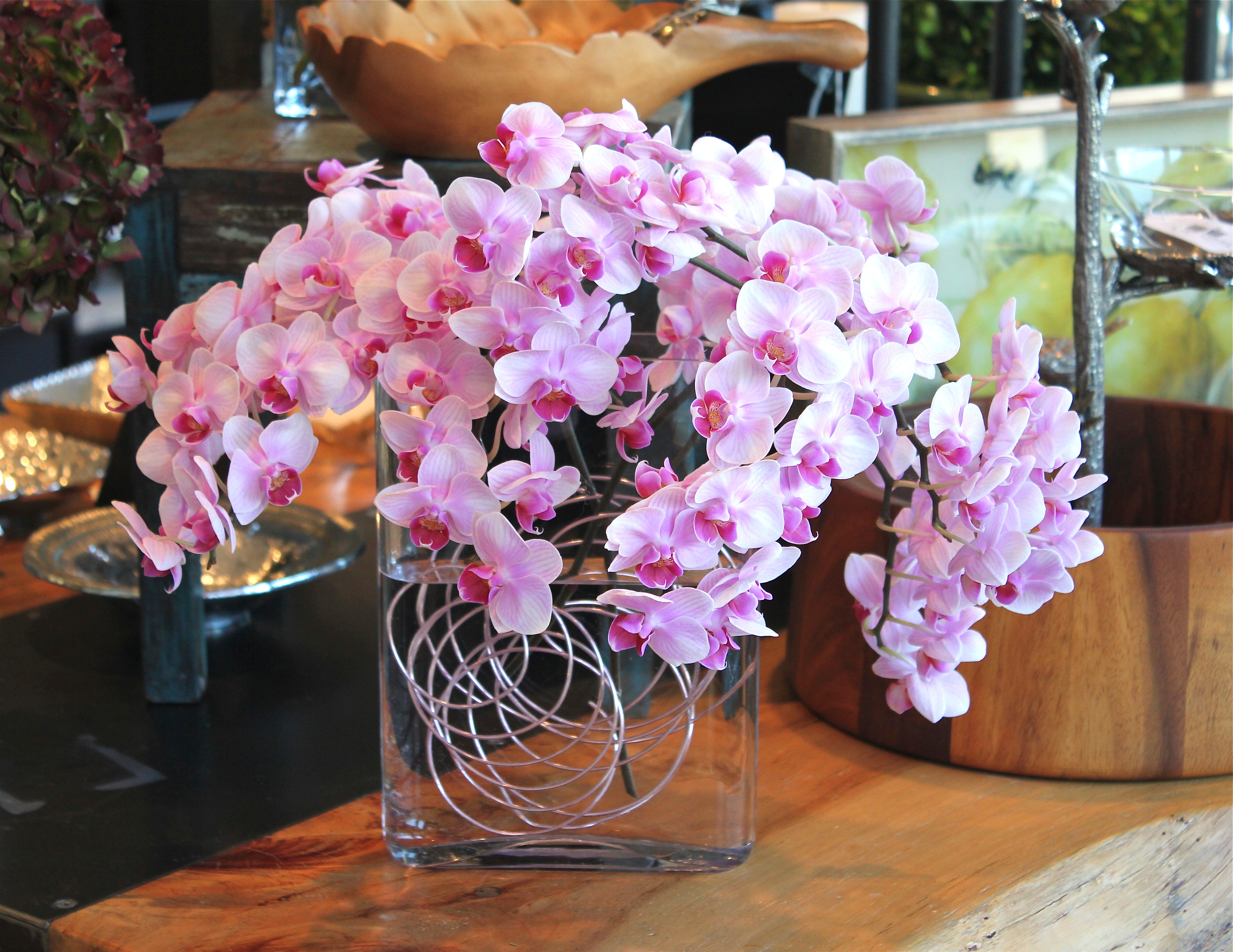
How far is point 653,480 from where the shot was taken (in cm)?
38

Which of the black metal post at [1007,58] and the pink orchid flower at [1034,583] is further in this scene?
the black metal post at [1007,58]

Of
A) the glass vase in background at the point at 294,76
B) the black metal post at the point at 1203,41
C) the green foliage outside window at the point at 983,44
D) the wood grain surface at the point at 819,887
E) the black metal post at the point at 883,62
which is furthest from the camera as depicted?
the green foliage outside window at the point at 983,44

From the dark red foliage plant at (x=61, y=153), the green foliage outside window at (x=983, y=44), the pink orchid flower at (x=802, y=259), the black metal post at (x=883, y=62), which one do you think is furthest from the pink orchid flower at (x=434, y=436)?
the green foliage outside window at (x=983, y=44)

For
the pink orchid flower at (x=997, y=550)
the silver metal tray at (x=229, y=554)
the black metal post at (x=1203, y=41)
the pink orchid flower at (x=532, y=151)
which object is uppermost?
the black metal post at (x=1203, y=41)

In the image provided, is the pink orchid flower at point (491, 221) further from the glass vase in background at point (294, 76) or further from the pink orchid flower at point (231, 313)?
the glass vase in background at point (294, 76)

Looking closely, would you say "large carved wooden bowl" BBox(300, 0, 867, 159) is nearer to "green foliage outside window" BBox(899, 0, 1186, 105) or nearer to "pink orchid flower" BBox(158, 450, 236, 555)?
"pink orchid flower" BBox(158, 450, 236, 555)

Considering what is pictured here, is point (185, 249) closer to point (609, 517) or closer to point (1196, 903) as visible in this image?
point (609, 517)

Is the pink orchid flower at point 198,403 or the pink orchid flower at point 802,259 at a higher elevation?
the pink orchid flower at point 802,259

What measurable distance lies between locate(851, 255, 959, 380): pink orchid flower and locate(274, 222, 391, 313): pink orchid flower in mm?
159

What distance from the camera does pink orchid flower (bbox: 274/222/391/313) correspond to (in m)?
0.42

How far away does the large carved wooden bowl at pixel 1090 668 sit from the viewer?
55cm

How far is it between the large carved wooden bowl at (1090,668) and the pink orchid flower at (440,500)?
0.82 feet

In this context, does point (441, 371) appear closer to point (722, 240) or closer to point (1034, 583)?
point (722, 240)

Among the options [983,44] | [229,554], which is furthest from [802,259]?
[983,44]
